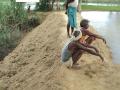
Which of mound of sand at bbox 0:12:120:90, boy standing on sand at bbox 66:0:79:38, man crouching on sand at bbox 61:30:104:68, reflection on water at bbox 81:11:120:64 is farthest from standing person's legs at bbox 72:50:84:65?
boy standing on sand at bbox 66:0:79:38

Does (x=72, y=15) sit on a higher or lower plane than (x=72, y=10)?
lower

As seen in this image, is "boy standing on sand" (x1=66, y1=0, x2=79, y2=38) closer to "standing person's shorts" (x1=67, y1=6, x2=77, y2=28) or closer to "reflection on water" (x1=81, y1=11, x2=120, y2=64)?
"standing person's shorts" (x1=67, y1=6, x2=77, y2=28)

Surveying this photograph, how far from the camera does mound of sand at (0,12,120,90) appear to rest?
10.2 metres

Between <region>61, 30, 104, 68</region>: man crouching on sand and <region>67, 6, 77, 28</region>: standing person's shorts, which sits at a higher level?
<region>67, 6, 77, 28</region>: standing person's shorts

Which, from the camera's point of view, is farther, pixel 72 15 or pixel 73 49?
pixel 72 15

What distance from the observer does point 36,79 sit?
11.5m

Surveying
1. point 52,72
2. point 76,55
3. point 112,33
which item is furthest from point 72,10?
point 112,33

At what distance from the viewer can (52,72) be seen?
1092 centimetres

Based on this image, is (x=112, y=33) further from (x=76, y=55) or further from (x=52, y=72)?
(x=52, y=72)

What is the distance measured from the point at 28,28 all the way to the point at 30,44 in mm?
6811

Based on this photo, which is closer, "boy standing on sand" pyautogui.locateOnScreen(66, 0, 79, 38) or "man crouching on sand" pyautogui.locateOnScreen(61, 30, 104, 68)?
"man crouching on sand" pyautogui.locateOnScreen(61, 30, 104, 68)

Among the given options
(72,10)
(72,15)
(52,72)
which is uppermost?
(72,10)

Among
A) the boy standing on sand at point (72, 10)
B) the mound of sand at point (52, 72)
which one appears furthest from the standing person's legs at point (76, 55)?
the boy standing on sand at point (72, 10)

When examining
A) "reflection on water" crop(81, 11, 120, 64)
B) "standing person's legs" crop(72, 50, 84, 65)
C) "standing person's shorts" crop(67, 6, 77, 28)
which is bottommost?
"reflection on water" crop(81, 11, 120, 64)
